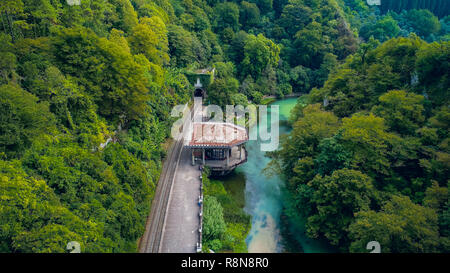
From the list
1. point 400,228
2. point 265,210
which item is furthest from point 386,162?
point 265,210

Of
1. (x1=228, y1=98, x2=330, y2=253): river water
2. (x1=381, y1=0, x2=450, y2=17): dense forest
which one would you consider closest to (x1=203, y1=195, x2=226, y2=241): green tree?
(x1=228, y1=98, x2=330, y2=253): river water

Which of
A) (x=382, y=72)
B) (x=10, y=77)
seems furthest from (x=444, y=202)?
(x=10, y=77)

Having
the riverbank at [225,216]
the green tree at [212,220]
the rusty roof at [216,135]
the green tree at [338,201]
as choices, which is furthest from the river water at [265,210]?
the rusty roof at [216,135]

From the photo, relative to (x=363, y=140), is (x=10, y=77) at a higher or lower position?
higher

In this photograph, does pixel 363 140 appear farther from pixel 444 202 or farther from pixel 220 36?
pixel 220 36

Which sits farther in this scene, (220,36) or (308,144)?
(220,36)
